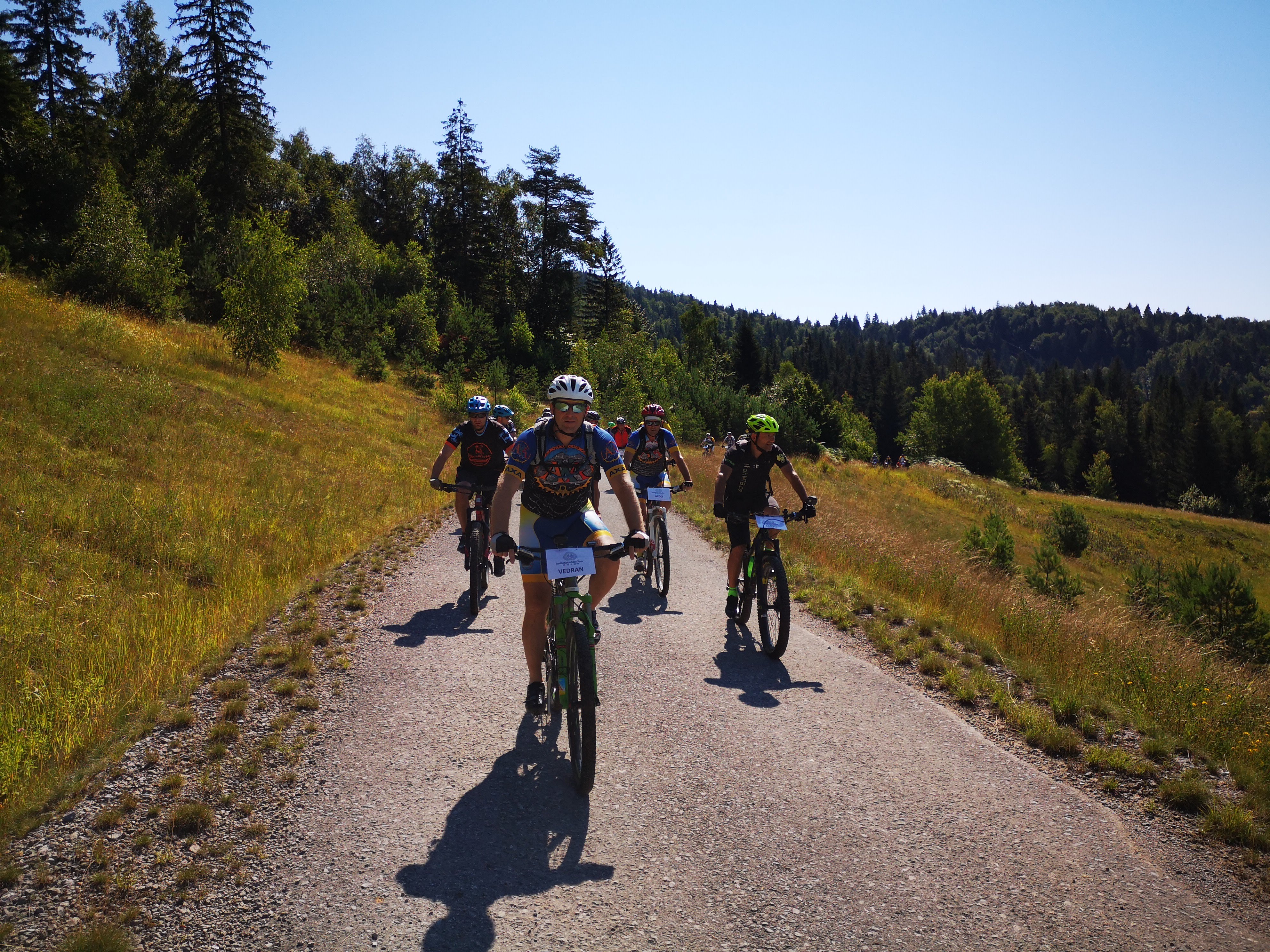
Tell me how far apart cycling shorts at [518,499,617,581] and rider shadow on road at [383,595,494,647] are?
278 cm

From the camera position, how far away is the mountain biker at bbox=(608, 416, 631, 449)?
1347cm

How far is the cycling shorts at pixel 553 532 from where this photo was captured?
4730mm

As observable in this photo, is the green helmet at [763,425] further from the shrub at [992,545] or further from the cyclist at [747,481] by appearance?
the shrub at [992,545]

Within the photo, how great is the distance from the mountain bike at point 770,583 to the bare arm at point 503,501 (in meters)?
3.19

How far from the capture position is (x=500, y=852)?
3643 mm

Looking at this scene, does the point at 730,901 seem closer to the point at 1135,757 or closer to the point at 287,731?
the point at 287,731

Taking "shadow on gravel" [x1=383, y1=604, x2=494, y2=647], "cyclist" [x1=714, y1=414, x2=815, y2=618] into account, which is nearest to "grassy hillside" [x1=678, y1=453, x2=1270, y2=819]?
"cyclist" [x1=714, y1=414, x2=815, y2=618]

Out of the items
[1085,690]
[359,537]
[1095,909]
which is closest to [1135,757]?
[1085,690]

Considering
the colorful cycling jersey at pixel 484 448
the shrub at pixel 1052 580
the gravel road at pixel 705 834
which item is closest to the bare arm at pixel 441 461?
the colorful cycling jersey at pixel 484 448

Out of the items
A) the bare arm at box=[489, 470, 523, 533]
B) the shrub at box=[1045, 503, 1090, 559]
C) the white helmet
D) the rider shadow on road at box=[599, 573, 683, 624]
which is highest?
the white helmet

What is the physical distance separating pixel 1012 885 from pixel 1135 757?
7.77 feet

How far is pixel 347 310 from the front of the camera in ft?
130

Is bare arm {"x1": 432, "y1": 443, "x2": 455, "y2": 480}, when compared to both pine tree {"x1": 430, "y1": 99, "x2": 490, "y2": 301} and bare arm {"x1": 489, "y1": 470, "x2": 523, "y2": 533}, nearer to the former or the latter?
bare arm {"x1": 489, "y1": 470, "x2": 523, "y2": 533}

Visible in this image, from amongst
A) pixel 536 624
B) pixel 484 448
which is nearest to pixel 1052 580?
pixel 484 448
